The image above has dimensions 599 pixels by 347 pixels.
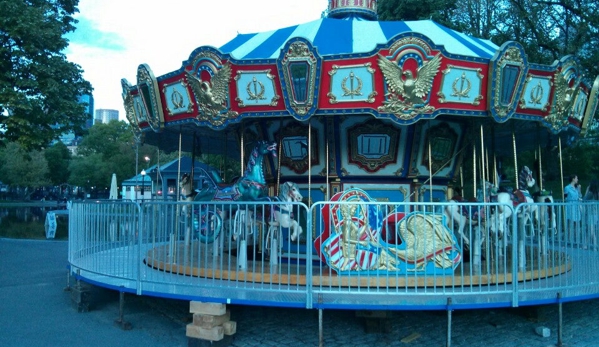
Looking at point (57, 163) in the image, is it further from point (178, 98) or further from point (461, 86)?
point (461, 86)

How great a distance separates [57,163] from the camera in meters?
59.6

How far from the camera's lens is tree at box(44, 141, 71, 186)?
59.0m

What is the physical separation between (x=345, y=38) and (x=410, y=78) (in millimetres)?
1936

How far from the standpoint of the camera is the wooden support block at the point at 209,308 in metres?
5.88

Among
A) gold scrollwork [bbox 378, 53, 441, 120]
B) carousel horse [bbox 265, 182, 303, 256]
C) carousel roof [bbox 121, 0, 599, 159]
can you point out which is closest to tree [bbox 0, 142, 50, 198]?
carousel roof [bbox 121, 0, 599, 159]

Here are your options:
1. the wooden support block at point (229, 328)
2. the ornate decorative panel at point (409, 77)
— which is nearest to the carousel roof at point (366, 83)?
the ornate decorative panel at point (409, 77)

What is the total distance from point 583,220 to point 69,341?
6.65m

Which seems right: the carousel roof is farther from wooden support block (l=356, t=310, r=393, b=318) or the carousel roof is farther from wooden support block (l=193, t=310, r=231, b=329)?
wooden support block (l=193, t=310, r=231, b=329)

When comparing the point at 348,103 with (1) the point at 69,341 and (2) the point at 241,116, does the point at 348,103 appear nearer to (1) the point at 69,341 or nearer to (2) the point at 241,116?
(2) the point at 241,116

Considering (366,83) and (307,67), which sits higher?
(307,67)

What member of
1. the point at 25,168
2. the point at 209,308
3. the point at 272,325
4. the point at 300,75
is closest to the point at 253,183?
the point at 300,75

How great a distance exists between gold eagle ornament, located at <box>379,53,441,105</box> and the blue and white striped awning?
37.5 inches

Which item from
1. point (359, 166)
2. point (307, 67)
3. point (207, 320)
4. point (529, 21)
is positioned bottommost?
point (207, 320)

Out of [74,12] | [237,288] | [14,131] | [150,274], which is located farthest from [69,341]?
[74,12]
